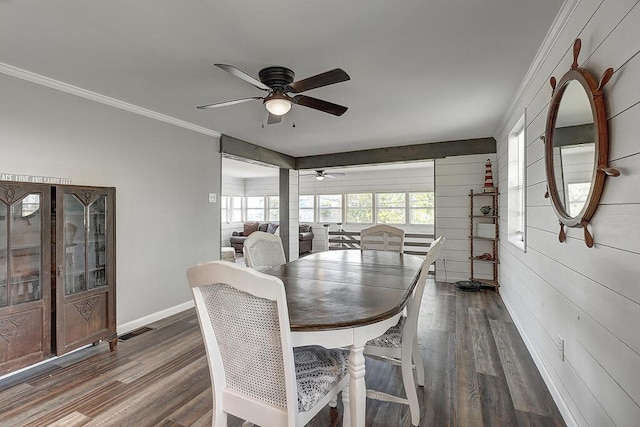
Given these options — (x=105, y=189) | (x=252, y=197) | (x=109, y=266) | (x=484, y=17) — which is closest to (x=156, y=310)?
(x=109, y=266)

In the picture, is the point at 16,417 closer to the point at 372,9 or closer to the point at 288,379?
the point at 288,379

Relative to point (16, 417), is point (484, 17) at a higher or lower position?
higher

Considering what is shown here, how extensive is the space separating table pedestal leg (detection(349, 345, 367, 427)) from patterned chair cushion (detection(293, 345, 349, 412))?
102 millimetres

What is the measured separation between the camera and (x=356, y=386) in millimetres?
1354

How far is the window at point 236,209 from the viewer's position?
1043 cm

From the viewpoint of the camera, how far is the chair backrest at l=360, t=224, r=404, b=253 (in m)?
3.53

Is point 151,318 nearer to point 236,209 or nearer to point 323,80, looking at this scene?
point 323,80

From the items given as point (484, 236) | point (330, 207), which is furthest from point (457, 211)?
point (330, 207)

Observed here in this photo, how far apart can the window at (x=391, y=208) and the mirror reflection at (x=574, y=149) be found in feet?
22.9

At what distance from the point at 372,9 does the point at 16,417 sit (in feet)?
10.3

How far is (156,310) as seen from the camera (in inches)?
143

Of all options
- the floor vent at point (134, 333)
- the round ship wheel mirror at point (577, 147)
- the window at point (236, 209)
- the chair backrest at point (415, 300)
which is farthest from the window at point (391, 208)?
the chair backrest at point (415, 300)

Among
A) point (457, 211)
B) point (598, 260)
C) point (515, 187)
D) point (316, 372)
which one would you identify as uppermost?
point (515, 187)

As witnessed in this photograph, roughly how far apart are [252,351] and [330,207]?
857 cm
